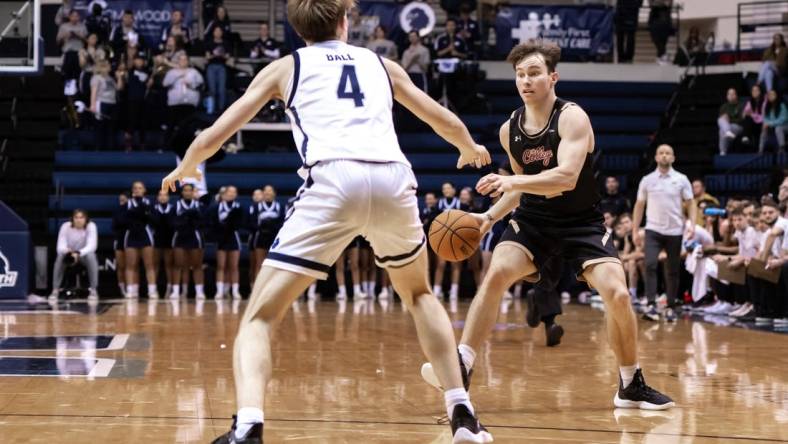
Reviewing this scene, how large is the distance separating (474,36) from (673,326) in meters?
10.9

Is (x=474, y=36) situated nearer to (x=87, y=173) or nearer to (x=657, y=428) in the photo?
(x=87, y=173)

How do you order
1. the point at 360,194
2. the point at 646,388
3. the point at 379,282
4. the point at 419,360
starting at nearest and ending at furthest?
Result: the point at 360,194 < the point at 646,388 < the point at 419,360 < the point at 379,282

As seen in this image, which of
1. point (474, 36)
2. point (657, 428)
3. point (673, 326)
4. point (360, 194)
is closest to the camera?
point (360, 194)

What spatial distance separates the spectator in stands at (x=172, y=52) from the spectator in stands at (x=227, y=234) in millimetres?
3293

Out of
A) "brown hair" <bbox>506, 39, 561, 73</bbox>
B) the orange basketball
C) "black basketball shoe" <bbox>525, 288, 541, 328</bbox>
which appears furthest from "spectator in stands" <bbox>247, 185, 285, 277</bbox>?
the orange basketball

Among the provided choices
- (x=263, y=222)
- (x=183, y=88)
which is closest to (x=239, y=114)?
(x=263, y=222)

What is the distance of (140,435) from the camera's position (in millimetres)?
4727

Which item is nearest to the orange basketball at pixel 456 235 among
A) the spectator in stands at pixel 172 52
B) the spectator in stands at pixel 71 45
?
the spectator in stands at pixel 172 52

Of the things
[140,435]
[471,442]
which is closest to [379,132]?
[471,442]

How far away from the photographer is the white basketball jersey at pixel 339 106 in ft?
13.8

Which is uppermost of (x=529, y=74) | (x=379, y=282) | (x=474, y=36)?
(x=474, y=36)

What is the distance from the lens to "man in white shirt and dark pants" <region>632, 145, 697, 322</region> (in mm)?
12008

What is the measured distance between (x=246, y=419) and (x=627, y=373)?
257cm

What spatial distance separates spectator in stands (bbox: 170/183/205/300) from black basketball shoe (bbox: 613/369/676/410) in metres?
11.7
